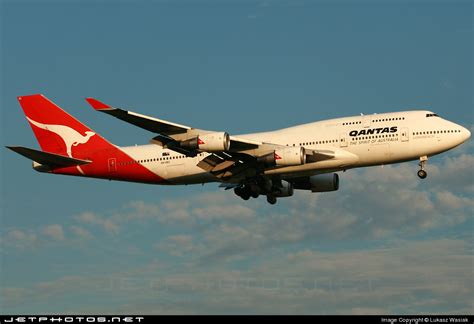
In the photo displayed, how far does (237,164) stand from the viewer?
51.3m

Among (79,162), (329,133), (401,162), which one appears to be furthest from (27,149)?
(401,162)

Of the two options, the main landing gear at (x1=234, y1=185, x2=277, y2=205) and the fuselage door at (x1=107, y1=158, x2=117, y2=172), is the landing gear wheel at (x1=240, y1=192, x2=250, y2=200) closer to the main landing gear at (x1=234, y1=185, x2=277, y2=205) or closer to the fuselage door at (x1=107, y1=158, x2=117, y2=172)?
the main landing gear at (x1=234, y1=185, x2=277, y2=205)

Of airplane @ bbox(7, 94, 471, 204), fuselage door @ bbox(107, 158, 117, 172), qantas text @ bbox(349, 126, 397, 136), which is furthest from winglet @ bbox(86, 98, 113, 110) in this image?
qantas text @ bbox(349, 126, 397, 136)

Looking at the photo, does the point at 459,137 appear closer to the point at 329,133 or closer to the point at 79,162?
the point at 329,133

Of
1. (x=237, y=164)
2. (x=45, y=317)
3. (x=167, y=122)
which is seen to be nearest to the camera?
(x=45, y=317)

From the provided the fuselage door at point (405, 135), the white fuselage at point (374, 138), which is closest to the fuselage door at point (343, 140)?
the white fuselage at point (374, 138)

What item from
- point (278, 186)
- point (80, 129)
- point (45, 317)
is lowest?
point (45, 317)

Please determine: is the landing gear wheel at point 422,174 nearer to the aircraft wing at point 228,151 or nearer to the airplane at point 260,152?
the airplane at point 260,152

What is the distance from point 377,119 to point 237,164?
8.78m

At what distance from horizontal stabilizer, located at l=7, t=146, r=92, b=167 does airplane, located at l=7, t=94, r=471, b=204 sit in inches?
2.5

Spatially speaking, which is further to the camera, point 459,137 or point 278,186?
point 278,186

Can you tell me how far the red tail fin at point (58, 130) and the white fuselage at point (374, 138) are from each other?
13.1 m

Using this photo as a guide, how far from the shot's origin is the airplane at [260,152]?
4884 centimetres

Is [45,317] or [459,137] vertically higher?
[459,137]
